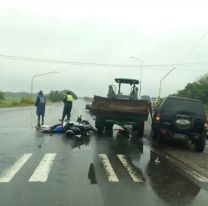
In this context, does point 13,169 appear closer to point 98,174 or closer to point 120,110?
point 98,174

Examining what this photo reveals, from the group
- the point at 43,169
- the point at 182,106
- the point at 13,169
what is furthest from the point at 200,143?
the point at 13,169

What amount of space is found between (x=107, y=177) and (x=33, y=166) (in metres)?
2.14

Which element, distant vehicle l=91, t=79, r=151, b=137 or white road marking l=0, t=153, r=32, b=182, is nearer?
white road marking l=0, t=153, r=32, b=182

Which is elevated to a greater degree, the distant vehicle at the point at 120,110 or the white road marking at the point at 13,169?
the distant vehicle at the point at 120,110

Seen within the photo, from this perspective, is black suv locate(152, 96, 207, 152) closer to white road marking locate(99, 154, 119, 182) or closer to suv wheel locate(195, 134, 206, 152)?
suv wheel locate(195, 134, 206, 152)

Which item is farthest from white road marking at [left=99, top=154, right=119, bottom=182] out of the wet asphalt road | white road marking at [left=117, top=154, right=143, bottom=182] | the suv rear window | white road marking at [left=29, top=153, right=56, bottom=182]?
the suv rear window

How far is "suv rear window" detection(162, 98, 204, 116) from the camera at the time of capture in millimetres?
16656

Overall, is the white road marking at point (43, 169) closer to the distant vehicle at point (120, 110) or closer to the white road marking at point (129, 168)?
the white road marking at point (129, 168)

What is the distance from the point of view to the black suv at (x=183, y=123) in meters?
16.3

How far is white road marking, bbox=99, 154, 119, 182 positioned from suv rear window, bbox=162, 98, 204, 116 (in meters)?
4.10

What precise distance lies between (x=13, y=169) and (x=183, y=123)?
756cm

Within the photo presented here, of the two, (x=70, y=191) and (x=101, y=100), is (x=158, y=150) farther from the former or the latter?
(x=70, y=191)

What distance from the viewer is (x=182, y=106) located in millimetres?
16859

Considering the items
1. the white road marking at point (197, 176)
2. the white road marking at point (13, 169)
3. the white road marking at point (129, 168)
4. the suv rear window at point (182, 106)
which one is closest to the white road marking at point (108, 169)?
the white road marking at point (129, 168)
